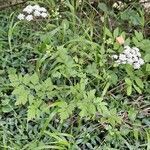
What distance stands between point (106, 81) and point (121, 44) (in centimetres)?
34

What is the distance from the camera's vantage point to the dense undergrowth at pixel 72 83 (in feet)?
8.85

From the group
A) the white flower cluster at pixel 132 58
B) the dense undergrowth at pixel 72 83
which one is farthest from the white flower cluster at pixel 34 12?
the white flower cluster at pixel 132 58

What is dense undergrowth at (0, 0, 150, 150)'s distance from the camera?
2697 mm

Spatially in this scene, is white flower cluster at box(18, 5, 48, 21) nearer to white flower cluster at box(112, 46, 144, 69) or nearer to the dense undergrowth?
the dense undergrowth

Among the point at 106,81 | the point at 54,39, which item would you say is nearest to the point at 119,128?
the point at 106,81

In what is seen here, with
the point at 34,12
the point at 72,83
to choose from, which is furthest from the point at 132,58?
the point at 34,12

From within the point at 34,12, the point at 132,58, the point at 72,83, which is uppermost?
the point at 34,12

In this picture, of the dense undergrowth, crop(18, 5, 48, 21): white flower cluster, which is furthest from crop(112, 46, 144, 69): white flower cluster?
crop(18, 5, 48, 21): white flower cluster

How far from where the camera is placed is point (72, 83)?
117 inches

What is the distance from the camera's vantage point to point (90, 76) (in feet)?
9.96

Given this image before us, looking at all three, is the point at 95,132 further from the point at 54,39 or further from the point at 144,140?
the point at 54,39

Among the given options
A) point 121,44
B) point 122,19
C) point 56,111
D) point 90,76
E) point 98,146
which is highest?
point 122,19

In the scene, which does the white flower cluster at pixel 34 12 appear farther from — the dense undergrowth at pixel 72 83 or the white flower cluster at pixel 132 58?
the white flower cluster at pixel 132 58

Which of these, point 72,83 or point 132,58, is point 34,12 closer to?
point 72,83
